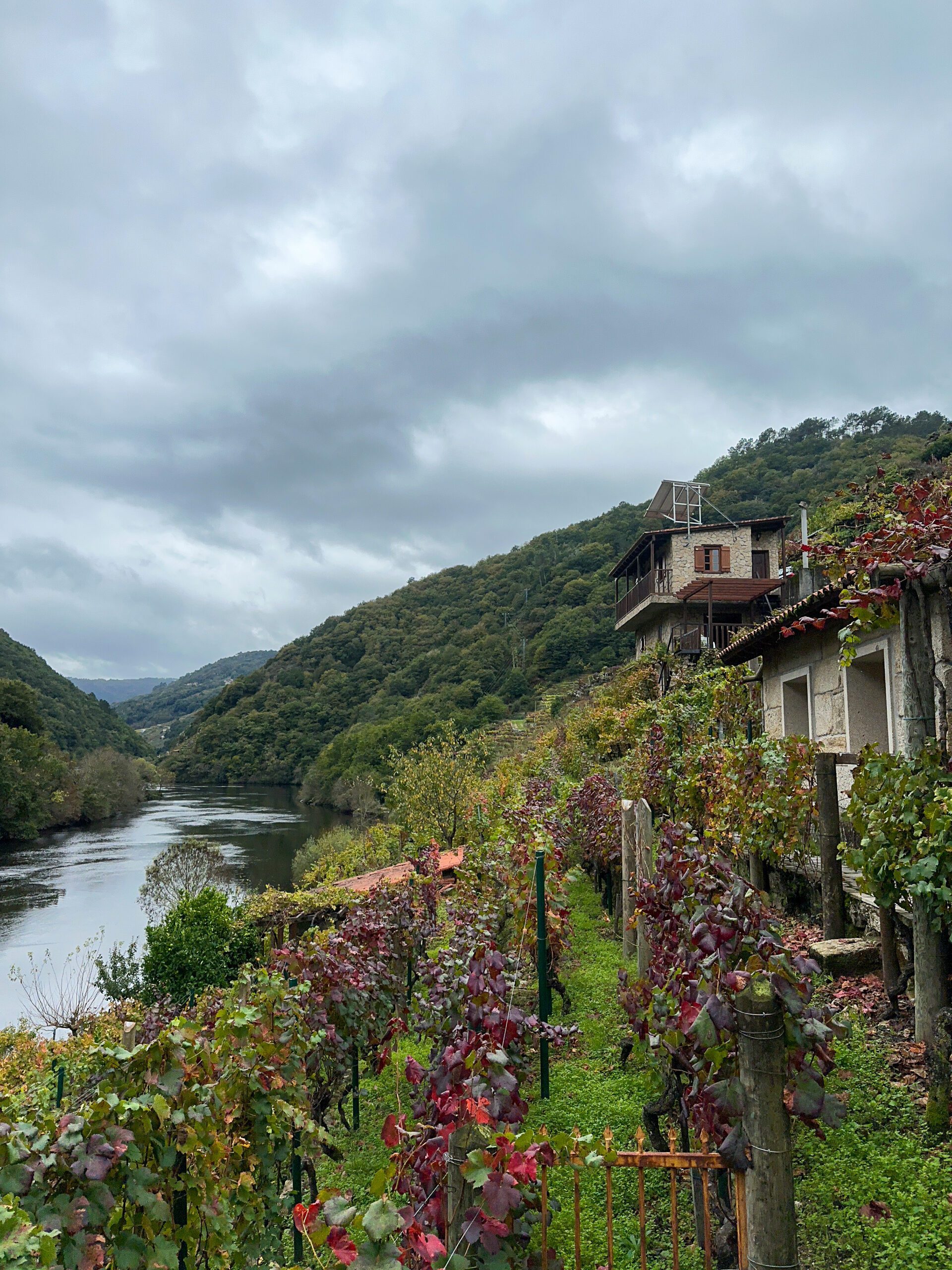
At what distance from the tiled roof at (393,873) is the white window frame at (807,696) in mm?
5651

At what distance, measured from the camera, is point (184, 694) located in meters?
155

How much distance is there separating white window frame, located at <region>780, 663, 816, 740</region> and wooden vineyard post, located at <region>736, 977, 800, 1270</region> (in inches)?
266

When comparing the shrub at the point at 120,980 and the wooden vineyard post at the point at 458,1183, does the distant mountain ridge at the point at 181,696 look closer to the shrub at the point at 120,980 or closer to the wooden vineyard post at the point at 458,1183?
the shrub at the point at 120,980

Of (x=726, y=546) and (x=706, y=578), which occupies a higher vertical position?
(x=726, y=546)

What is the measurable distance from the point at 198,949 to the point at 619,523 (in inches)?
2327

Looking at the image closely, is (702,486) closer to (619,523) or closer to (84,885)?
(84,885)

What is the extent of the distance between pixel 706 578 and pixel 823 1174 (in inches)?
1002

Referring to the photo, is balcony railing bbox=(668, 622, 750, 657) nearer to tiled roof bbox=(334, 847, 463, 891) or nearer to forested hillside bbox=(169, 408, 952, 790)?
tiled roof bbox=(334, 847, 463, 891)

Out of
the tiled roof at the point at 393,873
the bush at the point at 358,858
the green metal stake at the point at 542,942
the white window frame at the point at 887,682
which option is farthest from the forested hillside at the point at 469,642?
the green metal stake at the point at 542,942

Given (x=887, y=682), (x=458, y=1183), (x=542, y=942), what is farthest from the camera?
(x=887, y=682)

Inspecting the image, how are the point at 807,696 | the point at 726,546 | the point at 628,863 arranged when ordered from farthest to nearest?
the point at 726,546
the point at 807,696
the point at 628,863

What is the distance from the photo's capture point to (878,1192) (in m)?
3.01

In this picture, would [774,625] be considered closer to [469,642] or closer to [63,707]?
[469,642]

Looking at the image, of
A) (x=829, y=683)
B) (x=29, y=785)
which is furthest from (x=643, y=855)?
(x=29, y=785)
